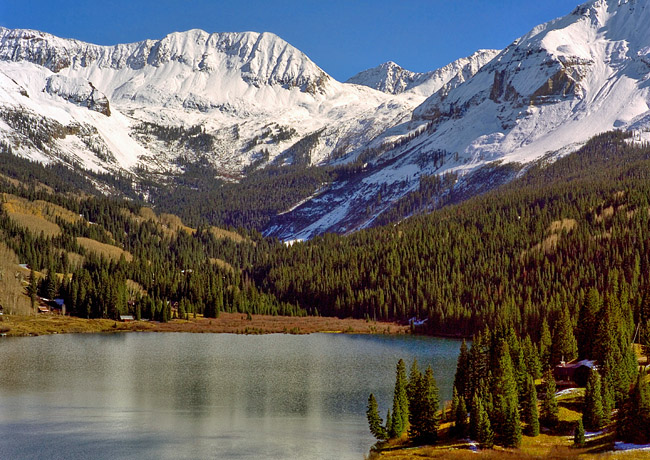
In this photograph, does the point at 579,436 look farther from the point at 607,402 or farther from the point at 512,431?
the point at 607,402

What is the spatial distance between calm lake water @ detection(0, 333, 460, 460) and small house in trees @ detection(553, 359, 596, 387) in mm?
15167

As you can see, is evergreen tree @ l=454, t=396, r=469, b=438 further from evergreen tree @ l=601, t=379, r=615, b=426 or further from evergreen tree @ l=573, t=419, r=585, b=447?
evergreen tree @ l=601, t=379, r=615, b=426

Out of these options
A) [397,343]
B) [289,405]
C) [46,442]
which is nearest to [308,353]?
[397,343]

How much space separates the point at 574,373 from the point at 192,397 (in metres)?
50.7

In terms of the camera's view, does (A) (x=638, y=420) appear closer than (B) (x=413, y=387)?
Yes

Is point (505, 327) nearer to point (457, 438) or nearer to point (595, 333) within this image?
point (595, 333)

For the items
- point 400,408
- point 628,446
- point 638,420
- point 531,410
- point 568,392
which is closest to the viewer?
point 628,446

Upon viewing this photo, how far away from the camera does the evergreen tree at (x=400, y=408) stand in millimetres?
83812

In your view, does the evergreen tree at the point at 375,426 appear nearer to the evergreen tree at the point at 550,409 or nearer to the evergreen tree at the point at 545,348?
the evergreen tree at the point at 550,409

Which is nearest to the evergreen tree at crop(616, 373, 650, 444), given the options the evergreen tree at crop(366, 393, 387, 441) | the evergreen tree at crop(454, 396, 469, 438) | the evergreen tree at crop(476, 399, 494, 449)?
the evergreen tree at crop(476, 399, 494, 449)

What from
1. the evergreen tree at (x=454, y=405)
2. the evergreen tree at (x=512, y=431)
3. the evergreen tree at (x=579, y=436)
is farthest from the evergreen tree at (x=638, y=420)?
the evergreen tree at (x=454, y=405)

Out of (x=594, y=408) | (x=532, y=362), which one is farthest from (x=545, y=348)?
(x=594, y=408)

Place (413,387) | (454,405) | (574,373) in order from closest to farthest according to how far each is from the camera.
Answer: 1. (413,387)
2. (454,405)
3. (574,373)

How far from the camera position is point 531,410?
83.1m
